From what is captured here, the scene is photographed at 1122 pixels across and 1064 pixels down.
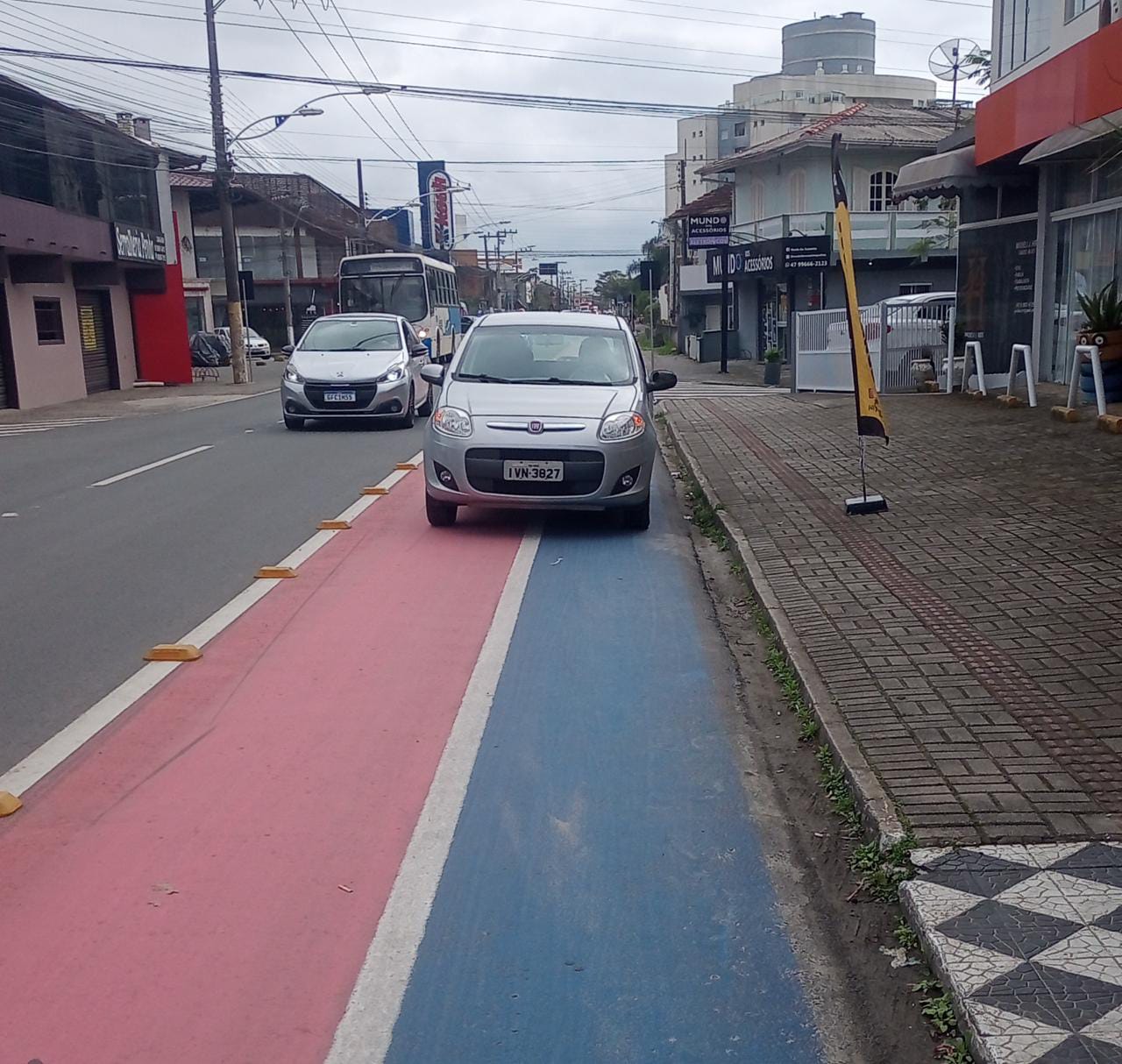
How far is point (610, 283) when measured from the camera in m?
140

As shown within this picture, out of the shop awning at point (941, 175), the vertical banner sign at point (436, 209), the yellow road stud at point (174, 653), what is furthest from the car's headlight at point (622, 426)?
the vertical banner sign at point (436, 209)

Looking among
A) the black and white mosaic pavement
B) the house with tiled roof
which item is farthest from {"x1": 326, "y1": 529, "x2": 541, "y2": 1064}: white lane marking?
the house with tiled roof

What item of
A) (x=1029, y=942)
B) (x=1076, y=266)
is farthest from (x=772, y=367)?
(x=1029, y=942)

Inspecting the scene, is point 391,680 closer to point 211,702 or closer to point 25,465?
point 211,702

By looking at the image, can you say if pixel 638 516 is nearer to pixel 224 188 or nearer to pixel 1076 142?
pixel 1076 142

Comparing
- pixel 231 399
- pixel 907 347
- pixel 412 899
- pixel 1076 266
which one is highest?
pixel 1076 266

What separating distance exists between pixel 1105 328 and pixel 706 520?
6.29 meters

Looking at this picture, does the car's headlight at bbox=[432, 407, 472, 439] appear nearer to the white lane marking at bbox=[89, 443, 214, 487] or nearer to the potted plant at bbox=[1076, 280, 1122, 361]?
the white lane marking at bbox=[89, 443, 214, 487]

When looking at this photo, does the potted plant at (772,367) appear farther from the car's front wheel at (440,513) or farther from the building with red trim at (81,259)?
the car's front wheel at (440,513)

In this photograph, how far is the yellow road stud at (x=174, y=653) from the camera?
6688mm

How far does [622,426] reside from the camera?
9.92m

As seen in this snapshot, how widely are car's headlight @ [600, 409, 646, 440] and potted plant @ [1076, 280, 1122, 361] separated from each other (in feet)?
22.0

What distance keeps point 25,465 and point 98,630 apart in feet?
31.6

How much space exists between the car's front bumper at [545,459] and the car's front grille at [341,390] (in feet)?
27.2
